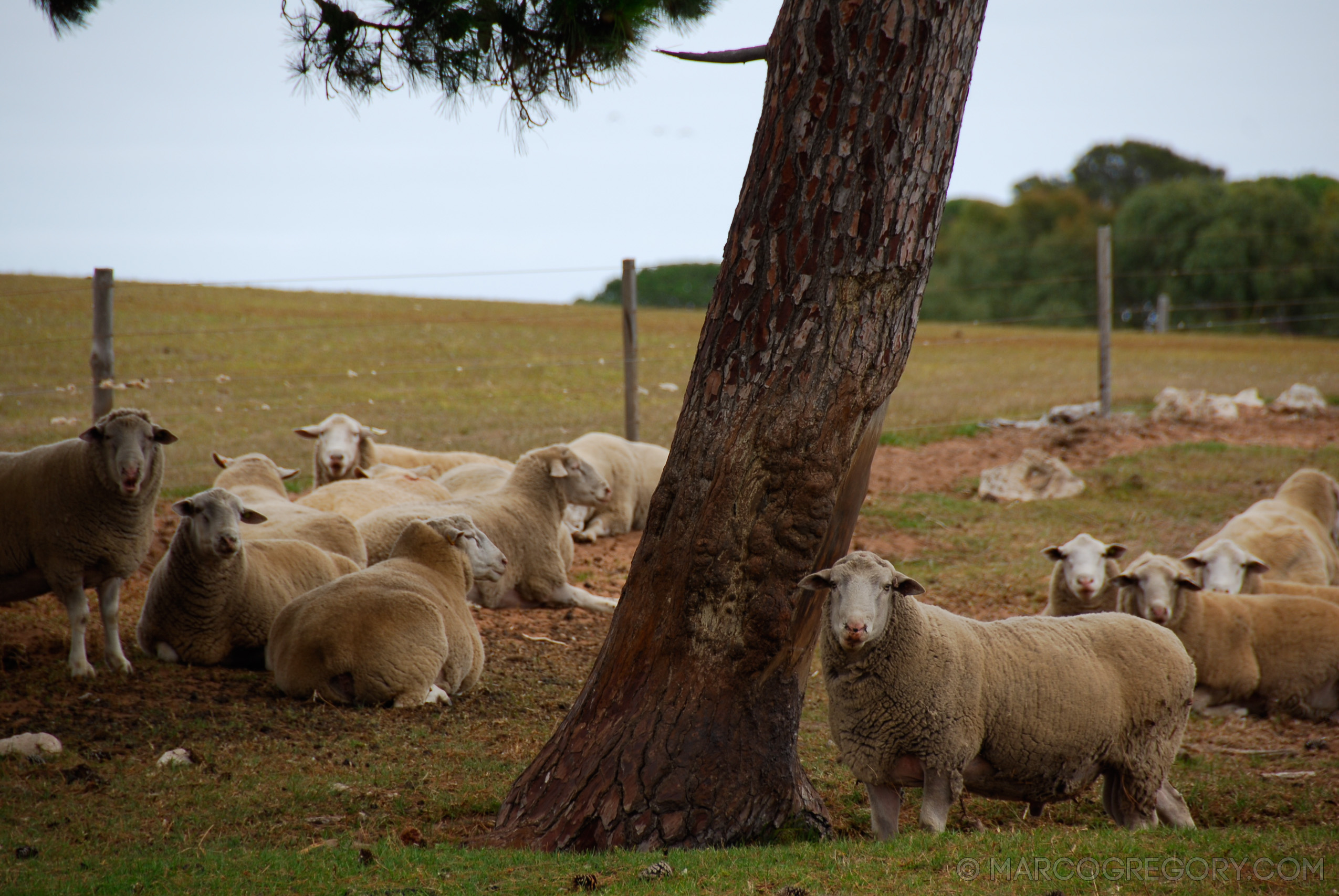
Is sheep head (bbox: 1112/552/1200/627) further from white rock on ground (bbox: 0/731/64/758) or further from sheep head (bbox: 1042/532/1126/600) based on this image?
white rock on ground (bbox: 0/731/64/758)

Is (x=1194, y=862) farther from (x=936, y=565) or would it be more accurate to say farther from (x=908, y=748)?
(x=936, y=565)

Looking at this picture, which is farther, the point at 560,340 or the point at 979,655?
the point at 560,340

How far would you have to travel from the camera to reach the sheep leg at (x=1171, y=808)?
507cm

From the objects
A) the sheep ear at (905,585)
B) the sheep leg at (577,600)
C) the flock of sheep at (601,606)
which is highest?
the sheep ear at (905,585)

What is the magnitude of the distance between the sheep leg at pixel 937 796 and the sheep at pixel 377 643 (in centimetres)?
316

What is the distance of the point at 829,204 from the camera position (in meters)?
4.30

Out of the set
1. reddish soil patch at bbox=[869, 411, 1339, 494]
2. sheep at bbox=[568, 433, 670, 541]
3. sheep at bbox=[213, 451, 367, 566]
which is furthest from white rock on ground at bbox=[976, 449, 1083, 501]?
sheep at bbox=[213, 451, 367, 566]

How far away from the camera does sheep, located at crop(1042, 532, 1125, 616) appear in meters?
7.38

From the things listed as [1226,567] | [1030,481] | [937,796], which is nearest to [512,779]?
[937,796]

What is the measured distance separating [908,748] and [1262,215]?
58.2m

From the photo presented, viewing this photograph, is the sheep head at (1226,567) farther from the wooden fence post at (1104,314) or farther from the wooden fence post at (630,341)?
the wooden fence post at (1104,314)

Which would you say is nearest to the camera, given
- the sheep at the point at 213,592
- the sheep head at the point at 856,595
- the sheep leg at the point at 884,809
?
the sheep head at the point at 856,595

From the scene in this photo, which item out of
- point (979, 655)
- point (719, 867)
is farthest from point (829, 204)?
point (719, 867)

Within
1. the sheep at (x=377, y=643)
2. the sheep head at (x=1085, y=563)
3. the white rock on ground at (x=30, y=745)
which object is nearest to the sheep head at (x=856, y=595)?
the sheep at (x=377, y=643)
